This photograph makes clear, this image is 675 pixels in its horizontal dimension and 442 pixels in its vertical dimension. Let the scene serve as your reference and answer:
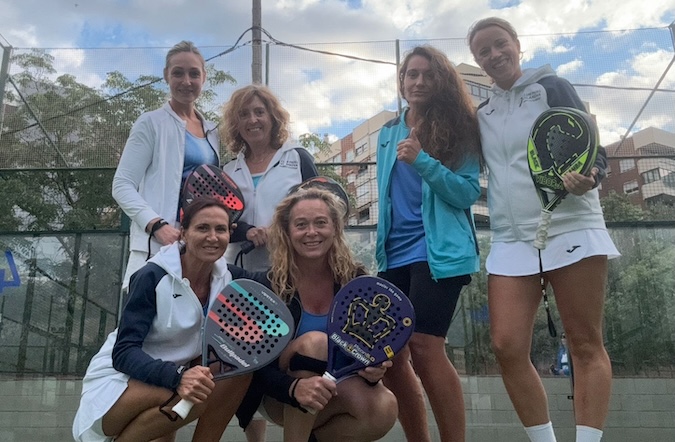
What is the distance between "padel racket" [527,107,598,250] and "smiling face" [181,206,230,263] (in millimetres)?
1044

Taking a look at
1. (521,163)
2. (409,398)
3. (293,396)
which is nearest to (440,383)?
(409,398)

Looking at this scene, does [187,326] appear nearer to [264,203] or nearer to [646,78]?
[264,203]

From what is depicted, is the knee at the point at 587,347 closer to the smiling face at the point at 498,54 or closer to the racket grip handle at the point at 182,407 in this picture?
the smiling face at the point at 498,54

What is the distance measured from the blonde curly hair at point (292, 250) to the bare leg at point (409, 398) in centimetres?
39

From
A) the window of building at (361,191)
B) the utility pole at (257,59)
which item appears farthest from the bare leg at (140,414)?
the utility pole at (257,59)

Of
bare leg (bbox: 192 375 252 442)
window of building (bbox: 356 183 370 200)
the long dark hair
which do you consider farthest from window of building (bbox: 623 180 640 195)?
bare leg (bbox: 192 375 252 442)

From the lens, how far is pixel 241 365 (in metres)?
1.76

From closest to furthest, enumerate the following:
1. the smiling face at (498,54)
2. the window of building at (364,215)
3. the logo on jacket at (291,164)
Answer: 1. the smiling face at (498,54)
2. the logo on jacket at (291,164)
3. the window of building at (364,215)

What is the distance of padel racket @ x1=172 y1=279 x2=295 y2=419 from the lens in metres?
1.77

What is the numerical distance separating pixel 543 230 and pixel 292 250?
0.86 m

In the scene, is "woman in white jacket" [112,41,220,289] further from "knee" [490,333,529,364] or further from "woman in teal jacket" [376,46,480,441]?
"knee" [490,333,529,364]

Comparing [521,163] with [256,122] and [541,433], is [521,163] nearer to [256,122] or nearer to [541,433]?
[541,433]

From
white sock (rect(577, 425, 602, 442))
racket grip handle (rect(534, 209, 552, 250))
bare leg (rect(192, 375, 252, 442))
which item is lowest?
white sock (rect(577, 425, 602, 442))

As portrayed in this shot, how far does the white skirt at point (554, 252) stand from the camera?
6.22 feet
